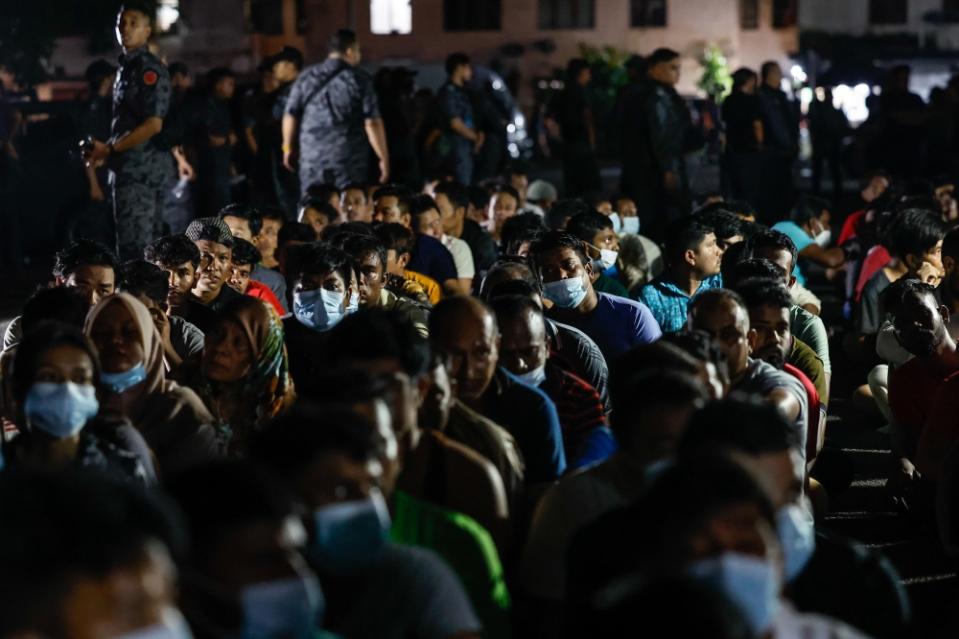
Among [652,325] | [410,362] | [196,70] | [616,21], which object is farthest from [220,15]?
[410,362]

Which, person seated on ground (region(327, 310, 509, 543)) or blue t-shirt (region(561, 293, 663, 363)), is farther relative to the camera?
blue t-shirt (region(561, 293, 663, 363))

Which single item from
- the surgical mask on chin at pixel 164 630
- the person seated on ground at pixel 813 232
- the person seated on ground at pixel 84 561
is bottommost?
the person seated on ground at pixel 813 232

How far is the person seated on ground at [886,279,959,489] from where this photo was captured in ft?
27.1

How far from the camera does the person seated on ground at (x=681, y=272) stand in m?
9.62

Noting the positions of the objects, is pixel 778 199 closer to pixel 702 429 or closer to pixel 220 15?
pixel 702 429

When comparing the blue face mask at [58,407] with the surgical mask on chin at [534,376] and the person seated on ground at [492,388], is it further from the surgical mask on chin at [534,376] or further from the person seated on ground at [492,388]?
the surgical mask on chin at [534,376]

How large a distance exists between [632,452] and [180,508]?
155 centimetres

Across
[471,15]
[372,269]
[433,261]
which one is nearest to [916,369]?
[372,269]

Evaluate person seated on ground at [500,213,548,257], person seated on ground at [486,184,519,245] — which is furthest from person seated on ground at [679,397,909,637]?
person seated on ground at [486,184,519,245]

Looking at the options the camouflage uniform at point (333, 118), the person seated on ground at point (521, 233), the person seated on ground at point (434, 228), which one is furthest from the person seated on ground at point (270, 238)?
the camouflage uniform at point (333, 118)

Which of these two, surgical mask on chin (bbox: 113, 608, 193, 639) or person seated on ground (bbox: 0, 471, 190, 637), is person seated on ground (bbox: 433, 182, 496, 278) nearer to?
person seated on ground (bbox: 0, 471, 190, 637)

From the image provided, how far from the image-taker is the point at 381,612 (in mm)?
3947

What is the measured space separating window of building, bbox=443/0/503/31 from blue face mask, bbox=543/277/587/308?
164 feet

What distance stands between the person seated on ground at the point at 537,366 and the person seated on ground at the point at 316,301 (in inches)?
63.6
